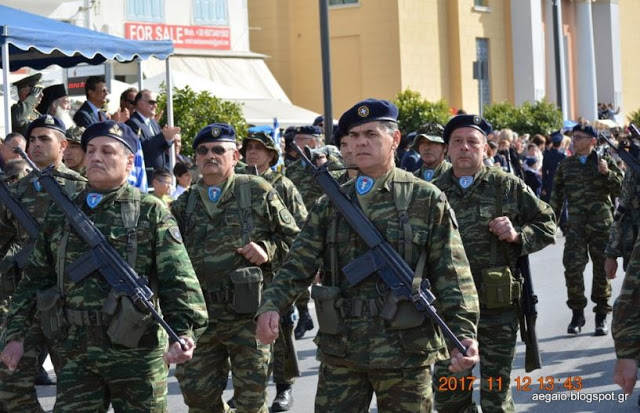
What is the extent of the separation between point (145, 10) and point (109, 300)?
90.2ft

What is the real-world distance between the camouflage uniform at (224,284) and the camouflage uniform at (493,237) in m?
1.13

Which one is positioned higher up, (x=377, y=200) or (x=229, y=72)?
(x=229, y=72)

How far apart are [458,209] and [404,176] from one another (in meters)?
2.04

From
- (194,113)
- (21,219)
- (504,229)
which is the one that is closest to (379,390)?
(504,229)

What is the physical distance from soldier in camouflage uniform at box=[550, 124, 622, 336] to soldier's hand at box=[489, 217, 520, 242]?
451cm

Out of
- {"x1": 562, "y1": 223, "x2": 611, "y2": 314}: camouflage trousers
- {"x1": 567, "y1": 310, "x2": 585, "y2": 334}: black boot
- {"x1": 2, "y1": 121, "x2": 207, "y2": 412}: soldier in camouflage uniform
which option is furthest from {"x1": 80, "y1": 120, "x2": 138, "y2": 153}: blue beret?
{"x1": 562, "y1": 223, "x2": 611, "y2": 314}: camouflage trousers

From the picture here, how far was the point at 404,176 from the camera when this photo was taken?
5.93m

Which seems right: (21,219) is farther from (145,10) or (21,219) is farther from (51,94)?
(145,10)

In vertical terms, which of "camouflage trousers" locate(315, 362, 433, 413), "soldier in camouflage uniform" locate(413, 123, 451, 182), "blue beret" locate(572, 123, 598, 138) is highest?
"blue beret" locate(572, 123, 598, 138)

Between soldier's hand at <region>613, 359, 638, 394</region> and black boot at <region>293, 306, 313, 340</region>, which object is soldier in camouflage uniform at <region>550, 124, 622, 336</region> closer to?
black boot at <region>293, 306, 313, 340</region>

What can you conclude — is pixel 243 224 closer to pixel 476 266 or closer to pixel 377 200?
pixel 476 266

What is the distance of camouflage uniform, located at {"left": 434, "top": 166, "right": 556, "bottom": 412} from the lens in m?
7.64

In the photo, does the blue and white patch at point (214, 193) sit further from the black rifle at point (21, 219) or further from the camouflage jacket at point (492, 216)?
the camouflage jacket at point (492, 216)

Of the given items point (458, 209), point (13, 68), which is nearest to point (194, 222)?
point (458, 209)
